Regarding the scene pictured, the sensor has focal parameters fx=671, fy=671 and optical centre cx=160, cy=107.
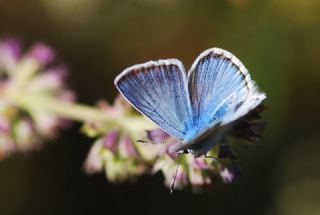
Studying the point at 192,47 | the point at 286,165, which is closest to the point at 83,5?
the point at 192,47

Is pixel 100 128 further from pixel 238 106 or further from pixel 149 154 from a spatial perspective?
pixel 238 106

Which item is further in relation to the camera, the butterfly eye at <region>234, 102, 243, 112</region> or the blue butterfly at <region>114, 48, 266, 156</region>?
the blue butterfly at <region>114, 48, 266, 156</region>

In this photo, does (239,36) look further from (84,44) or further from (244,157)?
(84,44)

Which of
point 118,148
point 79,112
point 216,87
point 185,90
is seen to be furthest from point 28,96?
point 216,87

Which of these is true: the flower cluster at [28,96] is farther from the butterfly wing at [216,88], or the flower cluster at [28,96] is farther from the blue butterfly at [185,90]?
the butterfly wing at [216,88]

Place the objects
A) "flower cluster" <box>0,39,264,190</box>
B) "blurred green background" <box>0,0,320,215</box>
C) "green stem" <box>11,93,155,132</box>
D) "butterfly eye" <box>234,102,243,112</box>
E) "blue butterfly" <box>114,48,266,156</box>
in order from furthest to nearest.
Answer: "blurred green background" <box>0,0,320,215</box> → "green stem" <box>11,93,155,132</box> → "flower cluster" <box>0,39,264,190</box> → "blue butterfly" <box>114,48,266,156</box> → "butterfly eye" <box>234,102,243,112</box>

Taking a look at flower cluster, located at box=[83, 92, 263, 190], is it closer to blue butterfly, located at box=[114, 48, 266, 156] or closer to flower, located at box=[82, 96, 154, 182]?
flower, located at box=[82, 96, 154, 182]

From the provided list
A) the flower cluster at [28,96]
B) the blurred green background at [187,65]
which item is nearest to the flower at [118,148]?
the flower cluster at [28,96]

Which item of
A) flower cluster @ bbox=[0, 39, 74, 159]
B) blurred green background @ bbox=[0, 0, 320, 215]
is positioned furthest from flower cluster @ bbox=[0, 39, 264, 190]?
blurred green background @ bbox=[0, 0, 320, 215]
